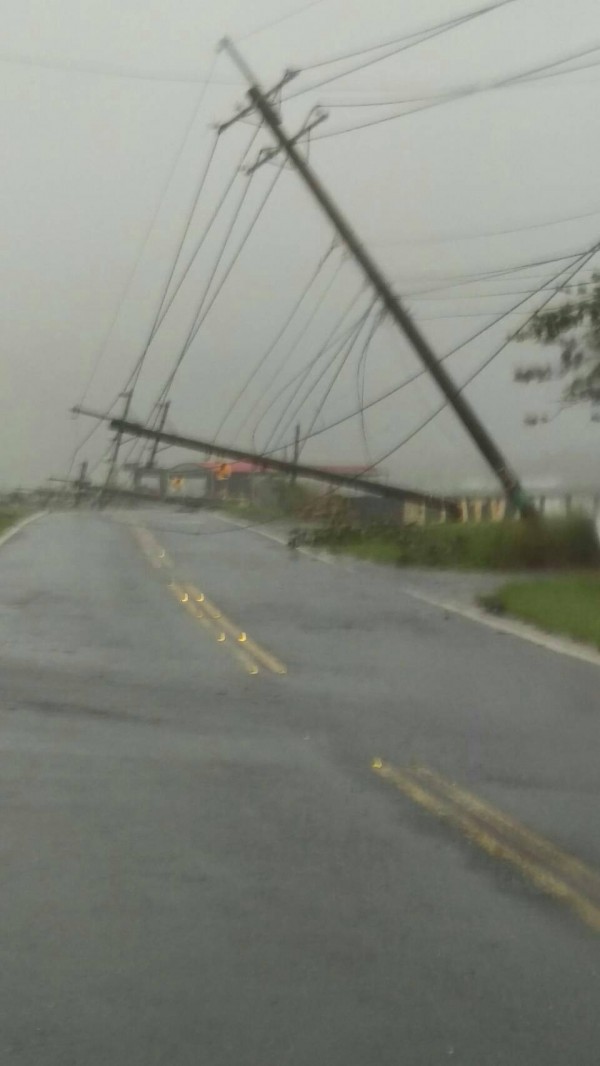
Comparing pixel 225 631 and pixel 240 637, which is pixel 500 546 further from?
pixel 240 637

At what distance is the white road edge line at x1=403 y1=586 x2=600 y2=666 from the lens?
1673 cm

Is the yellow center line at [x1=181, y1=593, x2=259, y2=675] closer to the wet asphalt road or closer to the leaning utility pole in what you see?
the wet asphalt road

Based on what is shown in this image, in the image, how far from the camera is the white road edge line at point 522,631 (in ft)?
54.9

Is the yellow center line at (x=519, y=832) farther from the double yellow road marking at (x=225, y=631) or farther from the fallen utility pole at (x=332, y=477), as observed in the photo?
the fallen utility pole at (x=332, y=477)

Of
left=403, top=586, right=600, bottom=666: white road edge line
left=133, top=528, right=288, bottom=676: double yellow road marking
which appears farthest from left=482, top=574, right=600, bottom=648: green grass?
left=133, top=528, right=288, bottom=676: double yellow road marking

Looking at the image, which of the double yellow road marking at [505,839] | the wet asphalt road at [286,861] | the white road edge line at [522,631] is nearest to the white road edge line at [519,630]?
the white road edge line at [522,631]

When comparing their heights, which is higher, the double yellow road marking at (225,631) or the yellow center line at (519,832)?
the yellow center line at (519,832)

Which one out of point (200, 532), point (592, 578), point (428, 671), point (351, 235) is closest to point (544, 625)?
point (428, 671)

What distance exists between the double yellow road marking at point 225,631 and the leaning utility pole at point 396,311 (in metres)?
6.69

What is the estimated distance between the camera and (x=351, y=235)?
30812 millimetres

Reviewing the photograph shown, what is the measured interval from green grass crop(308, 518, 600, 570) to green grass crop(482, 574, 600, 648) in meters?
3.86

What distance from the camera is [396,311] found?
99.3 ft

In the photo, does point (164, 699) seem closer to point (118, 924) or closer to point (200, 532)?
point (118, 924)

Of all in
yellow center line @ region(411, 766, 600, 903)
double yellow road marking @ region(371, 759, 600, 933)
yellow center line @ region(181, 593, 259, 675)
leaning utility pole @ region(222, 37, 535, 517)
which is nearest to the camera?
double yellow road marking @ region(371, 759, 600, 933)
